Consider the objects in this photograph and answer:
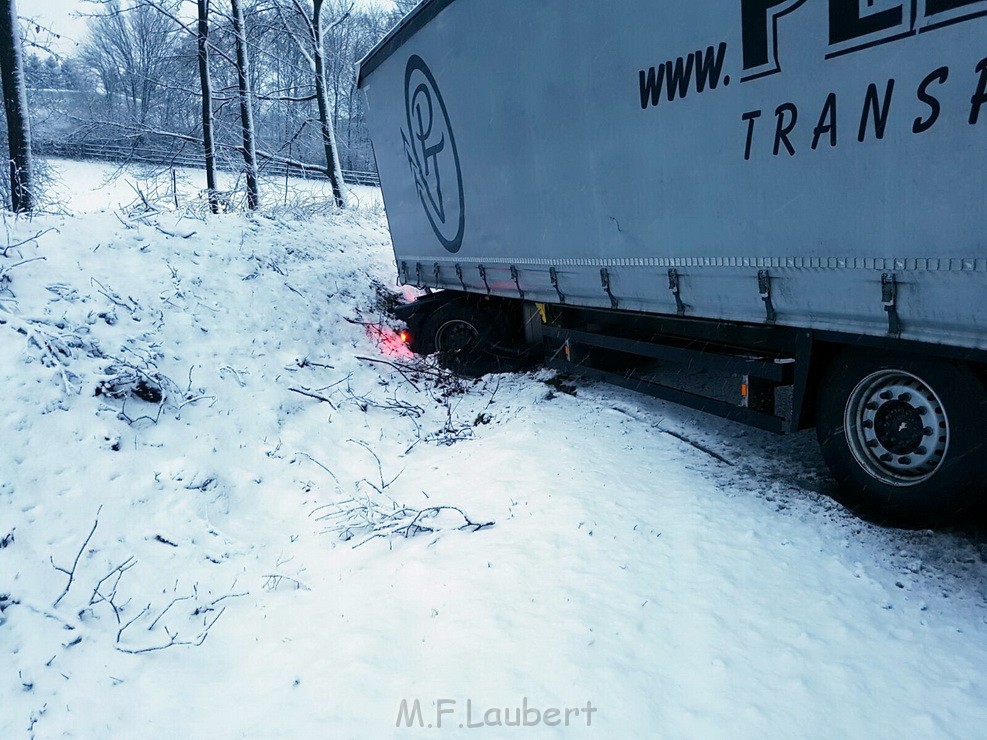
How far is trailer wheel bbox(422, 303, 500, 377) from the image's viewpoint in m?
9.23

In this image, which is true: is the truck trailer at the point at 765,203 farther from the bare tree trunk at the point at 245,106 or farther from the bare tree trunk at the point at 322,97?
the bare tree trunk at the point at 322,97

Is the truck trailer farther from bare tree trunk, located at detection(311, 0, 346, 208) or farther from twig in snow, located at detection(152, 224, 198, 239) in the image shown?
bare tree trunk, located at detection(311, 0, 346, 208)

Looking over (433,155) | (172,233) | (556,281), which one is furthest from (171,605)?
(172,233)

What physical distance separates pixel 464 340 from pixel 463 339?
28 mm

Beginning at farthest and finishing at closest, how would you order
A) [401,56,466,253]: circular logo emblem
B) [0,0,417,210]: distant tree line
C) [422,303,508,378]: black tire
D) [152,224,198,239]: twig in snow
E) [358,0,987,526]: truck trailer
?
1. [0,0,417,210]: distant tree line
2. [152,224,198,239]: twig in snow
3. [422,303,508,378]: black tire
4. [401,56,466,253]: circular logo emblem
5. [358,0,987,526]: truck trailer

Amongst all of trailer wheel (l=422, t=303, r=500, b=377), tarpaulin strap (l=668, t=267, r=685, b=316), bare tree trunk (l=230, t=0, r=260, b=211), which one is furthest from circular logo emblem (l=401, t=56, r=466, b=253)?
bare tree trunk (l=230, t=0, r=260, b=211)

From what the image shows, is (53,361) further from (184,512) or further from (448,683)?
(448,683)

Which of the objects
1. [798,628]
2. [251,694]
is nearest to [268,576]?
[251,694]

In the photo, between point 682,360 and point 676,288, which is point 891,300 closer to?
point 676,288

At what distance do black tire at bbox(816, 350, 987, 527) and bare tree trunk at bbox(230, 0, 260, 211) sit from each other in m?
15.3

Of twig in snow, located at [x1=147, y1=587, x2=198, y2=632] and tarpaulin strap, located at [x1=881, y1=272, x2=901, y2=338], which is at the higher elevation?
tarpaulin strap, located at [x1=881, y1=272, x2=901, y2=338]

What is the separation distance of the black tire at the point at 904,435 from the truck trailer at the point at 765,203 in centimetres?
1

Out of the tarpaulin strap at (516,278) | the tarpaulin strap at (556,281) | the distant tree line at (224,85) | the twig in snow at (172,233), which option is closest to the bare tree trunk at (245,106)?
the distant tree line at (224,85)

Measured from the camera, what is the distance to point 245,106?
16.3m
